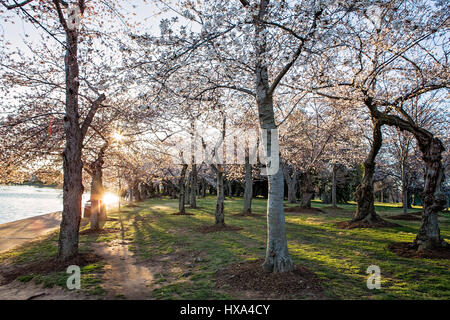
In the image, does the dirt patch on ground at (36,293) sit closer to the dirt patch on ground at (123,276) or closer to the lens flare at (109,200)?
the dirt patch on ground at (123,276)

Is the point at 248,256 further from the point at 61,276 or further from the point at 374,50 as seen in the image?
the point at 374,50

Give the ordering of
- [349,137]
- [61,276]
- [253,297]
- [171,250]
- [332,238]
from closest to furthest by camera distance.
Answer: [253,297], [61,276], [171,250], [332,238], [349,137]

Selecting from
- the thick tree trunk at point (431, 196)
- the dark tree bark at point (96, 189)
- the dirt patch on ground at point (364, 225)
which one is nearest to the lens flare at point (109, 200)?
the dark tree bark at point (96, 189)

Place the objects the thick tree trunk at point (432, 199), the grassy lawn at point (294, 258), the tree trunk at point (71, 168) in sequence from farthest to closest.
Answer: the thick tree trunk at point (432, 199) → the tree trunk at point (71, 168) → the grassy lawn at point (294, 258)

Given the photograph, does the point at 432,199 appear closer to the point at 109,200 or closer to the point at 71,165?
the point at 71,165

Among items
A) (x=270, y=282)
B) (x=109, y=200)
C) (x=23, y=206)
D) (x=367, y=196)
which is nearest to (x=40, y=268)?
(x=270, y=282)

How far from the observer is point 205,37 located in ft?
18.1

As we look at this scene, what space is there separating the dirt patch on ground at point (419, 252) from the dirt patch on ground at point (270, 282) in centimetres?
395

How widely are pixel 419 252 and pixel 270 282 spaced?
5.34 meters

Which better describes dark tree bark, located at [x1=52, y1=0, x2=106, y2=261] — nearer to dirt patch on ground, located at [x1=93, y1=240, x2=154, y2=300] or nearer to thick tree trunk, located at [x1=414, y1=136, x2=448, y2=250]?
dirt patch on ground, located at [x1=93, y1=240, x2=154, y2=300]

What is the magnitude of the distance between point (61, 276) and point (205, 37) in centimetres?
664

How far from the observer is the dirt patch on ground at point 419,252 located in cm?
762

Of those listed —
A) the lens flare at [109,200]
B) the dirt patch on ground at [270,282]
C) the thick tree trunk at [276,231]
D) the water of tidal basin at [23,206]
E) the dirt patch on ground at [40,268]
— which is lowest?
the lens flare at [109,200]
